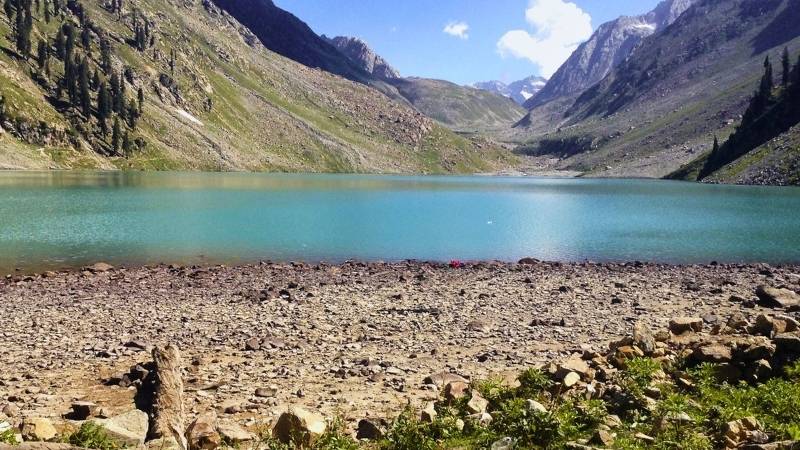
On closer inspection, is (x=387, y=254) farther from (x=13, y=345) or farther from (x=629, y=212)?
(x=629, y=212)

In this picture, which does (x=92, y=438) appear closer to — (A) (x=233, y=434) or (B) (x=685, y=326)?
(A) (x=233, y=434)

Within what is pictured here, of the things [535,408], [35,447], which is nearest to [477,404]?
[535,408]

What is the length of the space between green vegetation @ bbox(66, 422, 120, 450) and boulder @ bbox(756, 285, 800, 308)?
2906 centimetres

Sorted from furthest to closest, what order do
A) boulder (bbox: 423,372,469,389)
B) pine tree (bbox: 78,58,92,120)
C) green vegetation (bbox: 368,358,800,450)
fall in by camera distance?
1. pine tree (bbox: 78,58,92,120)
2. boulder (bbox: 423,372,469,389)
3. green vegetation (bbox: 368,358,800,450)

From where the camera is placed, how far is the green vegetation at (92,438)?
997cm

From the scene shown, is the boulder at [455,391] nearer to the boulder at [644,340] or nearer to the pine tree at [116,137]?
the boulder at [644,340]

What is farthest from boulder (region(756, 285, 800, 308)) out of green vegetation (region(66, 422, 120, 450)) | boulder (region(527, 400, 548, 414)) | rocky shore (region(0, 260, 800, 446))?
green vegetation (region(66, 422, 120, 450))

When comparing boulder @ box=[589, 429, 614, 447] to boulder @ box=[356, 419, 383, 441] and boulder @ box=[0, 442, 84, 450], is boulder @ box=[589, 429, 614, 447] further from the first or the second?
boulder @ box=[0, 442, 84, 450]

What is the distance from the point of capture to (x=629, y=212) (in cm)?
8944

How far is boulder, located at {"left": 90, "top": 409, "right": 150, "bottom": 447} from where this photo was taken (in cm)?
1043

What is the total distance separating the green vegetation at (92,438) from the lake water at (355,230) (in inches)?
1364

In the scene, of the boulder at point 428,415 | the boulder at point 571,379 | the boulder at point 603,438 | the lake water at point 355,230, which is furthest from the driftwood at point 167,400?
the lake water at point 355,230

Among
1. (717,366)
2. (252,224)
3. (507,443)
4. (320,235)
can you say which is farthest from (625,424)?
(252,224)

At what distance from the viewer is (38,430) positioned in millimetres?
10945
